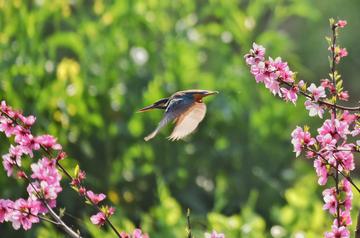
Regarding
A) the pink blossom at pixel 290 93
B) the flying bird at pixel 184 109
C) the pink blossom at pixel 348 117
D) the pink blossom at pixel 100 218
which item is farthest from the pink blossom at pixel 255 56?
the pink blossom at pixel 100 218

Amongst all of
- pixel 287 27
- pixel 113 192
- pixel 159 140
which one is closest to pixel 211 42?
pixel 159 140

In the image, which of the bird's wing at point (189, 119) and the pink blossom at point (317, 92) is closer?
the pink blossom at point (317, 92)

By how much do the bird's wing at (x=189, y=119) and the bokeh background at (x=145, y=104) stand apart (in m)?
2.60

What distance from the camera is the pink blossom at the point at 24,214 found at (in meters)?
2.26

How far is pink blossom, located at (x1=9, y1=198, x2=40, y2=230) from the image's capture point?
226cm

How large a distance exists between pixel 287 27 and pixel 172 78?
551cm

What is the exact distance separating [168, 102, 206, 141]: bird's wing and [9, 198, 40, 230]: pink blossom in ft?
1.56

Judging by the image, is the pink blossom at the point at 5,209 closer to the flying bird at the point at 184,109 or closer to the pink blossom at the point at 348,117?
the flying bird at the point at 184,109

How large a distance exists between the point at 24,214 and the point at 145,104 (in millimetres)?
3203

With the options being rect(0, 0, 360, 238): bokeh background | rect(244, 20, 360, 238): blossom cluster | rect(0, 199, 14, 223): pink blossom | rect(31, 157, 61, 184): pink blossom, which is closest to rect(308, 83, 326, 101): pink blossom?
rect(244, 20, 360, 238): blossom cluster

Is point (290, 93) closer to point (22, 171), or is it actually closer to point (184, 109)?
point (184, 109)

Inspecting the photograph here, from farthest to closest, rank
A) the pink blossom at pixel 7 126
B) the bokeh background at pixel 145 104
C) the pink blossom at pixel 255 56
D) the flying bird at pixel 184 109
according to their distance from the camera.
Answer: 1. the bokeh background at pixel 145 104
2. the flying bird at pixel 184 109
3. the pink blossom at pixel 7 126
4. the pink blossom at pixel 255 56

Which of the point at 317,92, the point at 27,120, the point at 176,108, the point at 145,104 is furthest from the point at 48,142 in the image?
the point at 145,104

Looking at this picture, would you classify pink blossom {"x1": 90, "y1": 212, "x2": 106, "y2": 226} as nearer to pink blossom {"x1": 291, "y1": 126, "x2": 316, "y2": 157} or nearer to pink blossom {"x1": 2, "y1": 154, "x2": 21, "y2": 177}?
pink blossom {"x1": 2, "y1": 154, "x2": 21, "y2": 177}
